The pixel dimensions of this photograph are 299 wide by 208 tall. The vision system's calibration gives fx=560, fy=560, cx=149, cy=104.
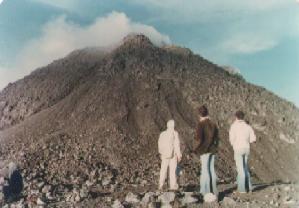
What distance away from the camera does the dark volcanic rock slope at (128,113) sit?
30.8m

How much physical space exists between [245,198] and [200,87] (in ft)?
98.6

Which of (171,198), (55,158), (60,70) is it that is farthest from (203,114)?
(60,70)

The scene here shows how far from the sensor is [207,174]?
12117 mm

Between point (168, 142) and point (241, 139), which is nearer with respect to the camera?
point (241, 139)

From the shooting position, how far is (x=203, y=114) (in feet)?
39.0

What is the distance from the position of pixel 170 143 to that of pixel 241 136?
1.70 metres

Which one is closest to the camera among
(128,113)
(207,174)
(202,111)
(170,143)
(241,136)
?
(202,111)

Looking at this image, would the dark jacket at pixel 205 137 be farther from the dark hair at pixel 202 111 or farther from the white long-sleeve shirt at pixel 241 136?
the white long-sleeve shirt at pixel 241 136

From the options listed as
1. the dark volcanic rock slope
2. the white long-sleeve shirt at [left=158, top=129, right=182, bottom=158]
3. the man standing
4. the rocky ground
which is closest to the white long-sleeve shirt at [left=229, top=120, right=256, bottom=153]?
the man standing

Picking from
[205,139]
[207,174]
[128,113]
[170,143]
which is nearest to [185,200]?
[207,174]

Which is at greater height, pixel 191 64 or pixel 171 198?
pixel 191 64

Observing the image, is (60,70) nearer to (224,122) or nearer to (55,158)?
(224,122)

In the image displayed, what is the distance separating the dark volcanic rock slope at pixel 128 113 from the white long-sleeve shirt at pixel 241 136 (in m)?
14.3

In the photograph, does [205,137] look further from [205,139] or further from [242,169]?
[242,169]
